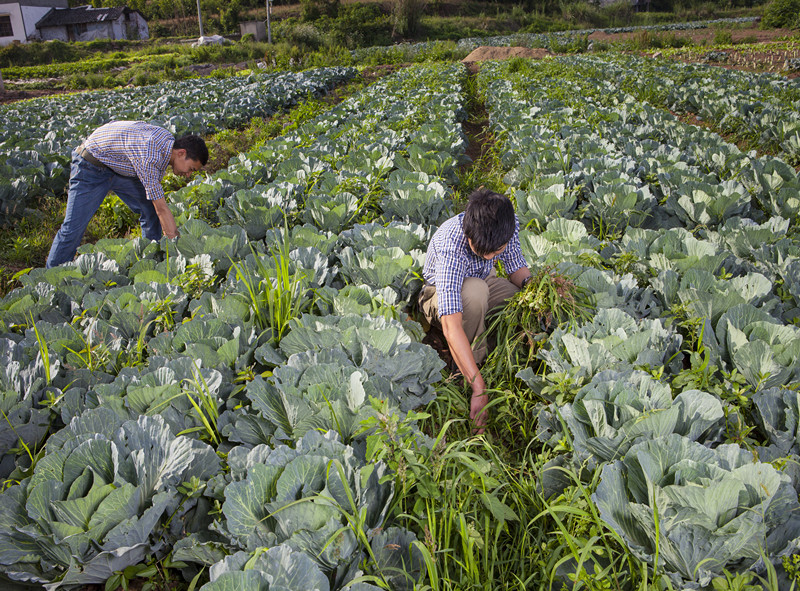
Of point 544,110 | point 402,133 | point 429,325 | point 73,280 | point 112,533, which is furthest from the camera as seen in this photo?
point 544,110

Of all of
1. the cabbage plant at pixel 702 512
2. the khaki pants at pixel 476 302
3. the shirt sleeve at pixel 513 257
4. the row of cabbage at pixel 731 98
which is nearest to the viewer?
the cabbage plant at pixel 702 512

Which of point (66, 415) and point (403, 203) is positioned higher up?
point (403, 203)

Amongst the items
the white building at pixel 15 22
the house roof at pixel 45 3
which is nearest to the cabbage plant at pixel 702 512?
the white building at pixel 15 22

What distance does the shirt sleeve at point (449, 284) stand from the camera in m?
2.34

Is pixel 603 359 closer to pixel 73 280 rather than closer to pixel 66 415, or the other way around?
pixel 66 415

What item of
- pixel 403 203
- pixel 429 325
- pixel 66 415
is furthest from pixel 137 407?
pixel 403 203

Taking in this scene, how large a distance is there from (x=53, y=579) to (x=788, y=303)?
10.5 ft

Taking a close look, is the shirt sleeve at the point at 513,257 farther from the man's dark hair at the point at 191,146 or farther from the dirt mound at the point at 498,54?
the dirt mound at the point at 498,54

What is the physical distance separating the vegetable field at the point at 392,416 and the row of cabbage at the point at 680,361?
0.03 feet

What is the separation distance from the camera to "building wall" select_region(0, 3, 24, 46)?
3744 cm

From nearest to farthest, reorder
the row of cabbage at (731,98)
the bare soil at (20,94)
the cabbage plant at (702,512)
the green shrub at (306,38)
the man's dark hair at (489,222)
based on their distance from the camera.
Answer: the cabbage plant at (702,512) → the man's dark hair at (489,222) → the row of cabbage at (731,98) → the bare soil at (20,94) → the green shrub at (306,38)

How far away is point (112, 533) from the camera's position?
49.4 inches

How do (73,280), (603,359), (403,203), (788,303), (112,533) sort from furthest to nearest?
(403,203)
(73,280)
(788,303)
(603,359)
(112,533)

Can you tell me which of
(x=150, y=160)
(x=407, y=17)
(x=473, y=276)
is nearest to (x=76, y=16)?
(x=407, y=17)
